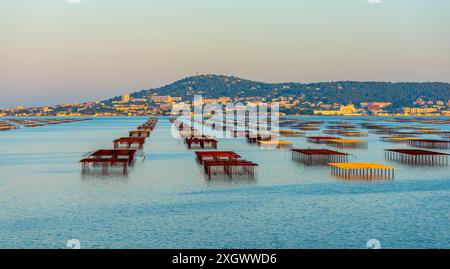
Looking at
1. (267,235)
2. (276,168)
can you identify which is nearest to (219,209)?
(267,235)

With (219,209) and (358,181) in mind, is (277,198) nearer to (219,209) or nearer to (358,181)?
(219,209)

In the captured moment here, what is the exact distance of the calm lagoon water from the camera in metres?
31.9

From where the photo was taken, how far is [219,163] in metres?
63.5

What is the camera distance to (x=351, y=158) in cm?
8100

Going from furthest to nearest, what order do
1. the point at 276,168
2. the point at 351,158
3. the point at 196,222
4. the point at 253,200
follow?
1. the point at 351,158
2. the point at 276,168
3. the point at 253,200
4. the point at 196,222

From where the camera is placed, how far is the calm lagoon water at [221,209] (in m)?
31.9

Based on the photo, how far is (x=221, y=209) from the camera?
4097 cm

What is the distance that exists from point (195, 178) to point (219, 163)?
18.1 ft

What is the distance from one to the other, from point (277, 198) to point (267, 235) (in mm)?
13985
